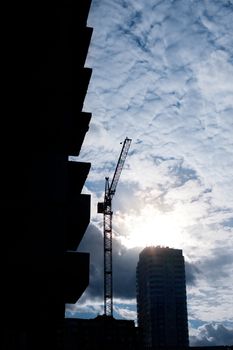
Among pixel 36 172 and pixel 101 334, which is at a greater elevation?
pixel 36 172

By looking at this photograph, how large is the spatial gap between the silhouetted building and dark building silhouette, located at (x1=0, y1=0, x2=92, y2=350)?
106 metres

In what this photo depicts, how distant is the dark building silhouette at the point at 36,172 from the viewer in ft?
46.9

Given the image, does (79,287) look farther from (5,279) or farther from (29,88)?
(29,88)

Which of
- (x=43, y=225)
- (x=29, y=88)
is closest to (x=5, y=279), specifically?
(x=43, y=225)

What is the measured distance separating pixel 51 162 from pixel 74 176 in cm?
327

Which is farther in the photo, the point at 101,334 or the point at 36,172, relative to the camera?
the point at 101,334

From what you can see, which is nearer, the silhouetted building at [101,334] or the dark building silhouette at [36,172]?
the dark building silhouette at [36,172]

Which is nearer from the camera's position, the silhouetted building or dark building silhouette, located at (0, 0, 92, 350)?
dark building silhouette, located at (0, 0, 92, 350)

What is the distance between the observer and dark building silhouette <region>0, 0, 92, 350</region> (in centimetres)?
1428

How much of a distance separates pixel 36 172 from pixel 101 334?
111445mm

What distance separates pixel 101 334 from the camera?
11938cm

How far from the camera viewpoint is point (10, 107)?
1448 centimetres

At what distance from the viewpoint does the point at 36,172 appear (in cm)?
1653

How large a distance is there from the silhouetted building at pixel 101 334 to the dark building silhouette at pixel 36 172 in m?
106
